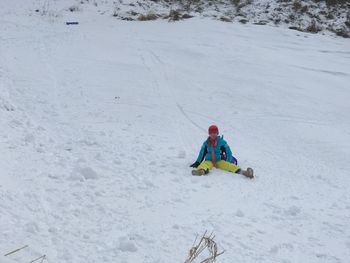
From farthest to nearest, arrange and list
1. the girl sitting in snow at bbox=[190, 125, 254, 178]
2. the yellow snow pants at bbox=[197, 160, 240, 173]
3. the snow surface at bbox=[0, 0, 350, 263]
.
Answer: the girl sitting in snow at bbox=[190, 125, 254, 178] < the yellow snow pants at bbox=[197, 160, 240, 173] < the snow surface at bbox=[0, 0, 350, 263]

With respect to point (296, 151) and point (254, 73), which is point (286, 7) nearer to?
point (254, 73)

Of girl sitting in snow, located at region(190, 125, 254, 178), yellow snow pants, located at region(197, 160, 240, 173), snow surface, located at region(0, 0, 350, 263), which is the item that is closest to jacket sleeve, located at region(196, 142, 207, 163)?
girl sitting in snow, located at region(190, 125, 254, 178)

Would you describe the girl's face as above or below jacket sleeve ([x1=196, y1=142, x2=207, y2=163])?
above

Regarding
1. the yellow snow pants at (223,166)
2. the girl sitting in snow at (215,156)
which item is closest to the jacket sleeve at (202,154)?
the girl sitting in snow at (215,156)

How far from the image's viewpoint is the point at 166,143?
359 inches

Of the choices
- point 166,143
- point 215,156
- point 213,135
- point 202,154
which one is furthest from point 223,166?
point 166,143

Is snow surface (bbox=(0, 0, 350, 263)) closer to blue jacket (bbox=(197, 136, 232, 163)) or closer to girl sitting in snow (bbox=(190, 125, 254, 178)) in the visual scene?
girl sitting in snow (bbox=(190, 125, 254, 178))

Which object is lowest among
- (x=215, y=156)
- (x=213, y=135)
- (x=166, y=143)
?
(x=166, y=143)

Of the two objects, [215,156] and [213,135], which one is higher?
[213,135]

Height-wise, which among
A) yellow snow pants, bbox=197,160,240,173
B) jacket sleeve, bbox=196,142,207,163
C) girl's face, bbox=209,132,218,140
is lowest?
yellow snow pants, bbox=197,160,240,173

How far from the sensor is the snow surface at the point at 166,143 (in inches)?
215

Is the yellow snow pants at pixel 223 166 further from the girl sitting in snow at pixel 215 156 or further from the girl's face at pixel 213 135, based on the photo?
the girl's face at pixel 213 135

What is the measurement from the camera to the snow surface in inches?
215

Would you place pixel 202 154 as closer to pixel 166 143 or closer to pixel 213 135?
pixel 213 135
